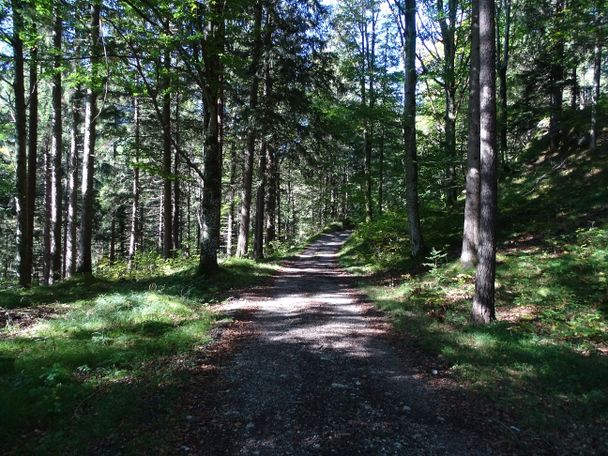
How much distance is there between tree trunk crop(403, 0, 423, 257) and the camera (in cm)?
1434

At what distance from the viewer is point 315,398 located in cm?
521

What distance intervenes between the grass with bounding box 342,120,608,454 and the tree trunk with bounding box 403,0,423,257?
1327 mm

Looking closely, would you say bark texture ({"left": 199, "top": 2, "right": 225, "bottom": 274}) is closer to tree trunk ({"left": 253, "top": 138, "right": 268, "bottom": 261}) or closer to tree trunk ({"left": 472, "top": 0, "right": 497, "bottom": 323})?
tree trunk ({"left": 253, "top": 138, "right": 268, "bottom": 261})

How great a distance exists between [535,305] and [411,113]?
8.40m

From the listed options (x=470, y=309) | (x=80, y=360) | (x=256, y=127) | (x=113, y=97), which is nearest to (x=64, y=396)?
(x=80, y=360)

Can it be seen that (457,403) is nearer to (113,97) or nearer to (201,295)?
(201,295)

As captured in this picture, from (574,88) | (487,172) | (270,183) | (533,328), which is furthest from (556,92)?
(533,328)

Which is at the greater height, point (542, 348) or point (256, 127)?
point (256, 127)

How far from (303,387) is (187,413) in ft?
5.34

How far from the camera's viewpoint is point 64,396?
4.77 meters

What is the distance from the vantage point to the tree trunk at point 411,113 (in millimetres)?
14344

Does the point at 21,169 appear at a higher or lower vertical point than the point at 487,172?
higher

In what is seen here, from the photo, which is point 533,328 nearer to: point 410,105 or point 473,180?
point 473,180

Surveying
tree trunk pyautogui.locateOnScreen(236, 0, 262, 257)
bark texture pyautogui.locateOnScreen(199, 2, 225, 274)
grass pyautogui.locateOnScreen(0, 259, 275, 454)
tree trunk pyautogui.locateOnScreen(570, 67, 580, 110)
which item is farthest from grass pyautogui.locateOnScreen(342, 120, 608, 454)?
tree trunk pyautogui.locateOnScreen(236, 0, 262, 257)
